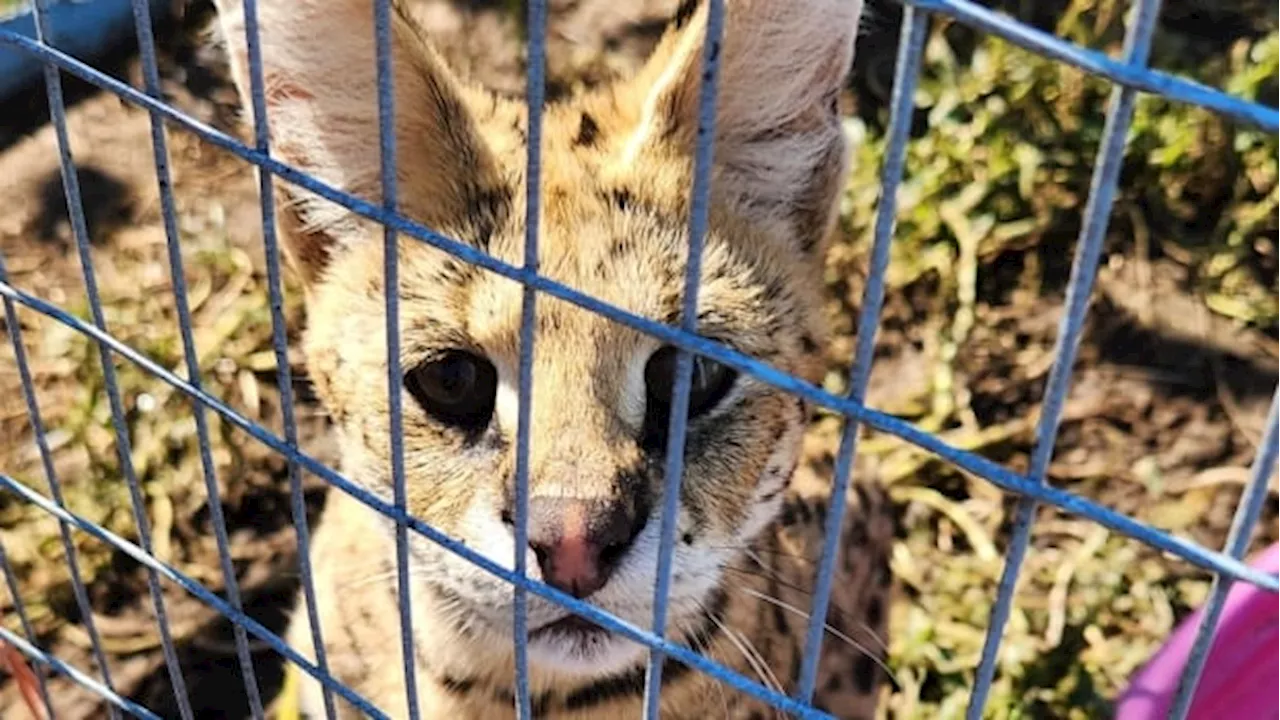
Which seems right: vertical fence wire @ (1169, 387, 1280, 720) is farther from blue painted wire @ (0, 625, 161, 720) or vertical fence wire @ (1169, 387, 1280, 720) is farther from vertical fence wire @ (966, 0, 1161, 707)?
blue painted wire @ (0, 625, 161, 720)

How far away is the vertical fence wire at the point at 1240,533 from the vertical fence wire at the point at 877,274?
20 centimetres

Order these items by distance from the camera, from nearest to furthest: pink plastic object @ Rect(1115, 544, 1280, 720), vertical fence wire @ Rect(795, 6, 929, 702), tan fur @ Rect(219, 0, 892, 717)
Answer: vertical fence wire @ Rect(795, 6, 929, 702), tan fur @ Rect(219, 0, 892, 717), pink plastic object @ Rect(1115, 544, 1280, 720)

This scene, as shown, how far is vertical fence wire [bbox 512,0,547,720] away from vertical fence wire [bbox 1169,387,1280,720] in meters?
0.43

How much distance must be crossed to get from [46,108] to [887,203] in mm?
2581

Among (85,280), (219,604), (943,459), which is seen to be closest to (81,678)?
(219,604)

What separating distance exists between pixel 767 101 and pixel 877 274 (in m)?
0.67

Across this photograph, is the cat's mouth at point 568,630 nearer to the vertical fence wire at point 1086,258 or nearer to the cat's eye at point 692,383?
the cat's eye at point 692,383

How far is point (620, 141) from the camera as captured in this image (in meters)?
1.72

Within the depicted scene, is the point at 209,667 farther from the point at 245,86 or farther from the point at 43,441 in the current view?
the point at 245,86

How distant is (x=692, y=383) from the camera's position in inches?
61.4

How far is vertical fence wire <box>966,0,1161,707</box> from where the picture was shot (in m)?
0.73

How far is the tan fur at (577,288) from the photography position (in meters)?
1.41

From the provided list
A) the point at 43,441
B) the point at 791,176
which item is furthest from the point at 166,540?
the point at 791,176

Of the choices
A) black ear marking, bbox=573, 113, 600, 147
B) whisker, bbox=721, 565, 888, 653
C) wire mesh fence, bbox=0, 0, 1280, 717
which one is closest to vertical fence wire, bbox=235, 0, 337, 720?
wire mesh fence, bbox=0, 0, 1280, 717
